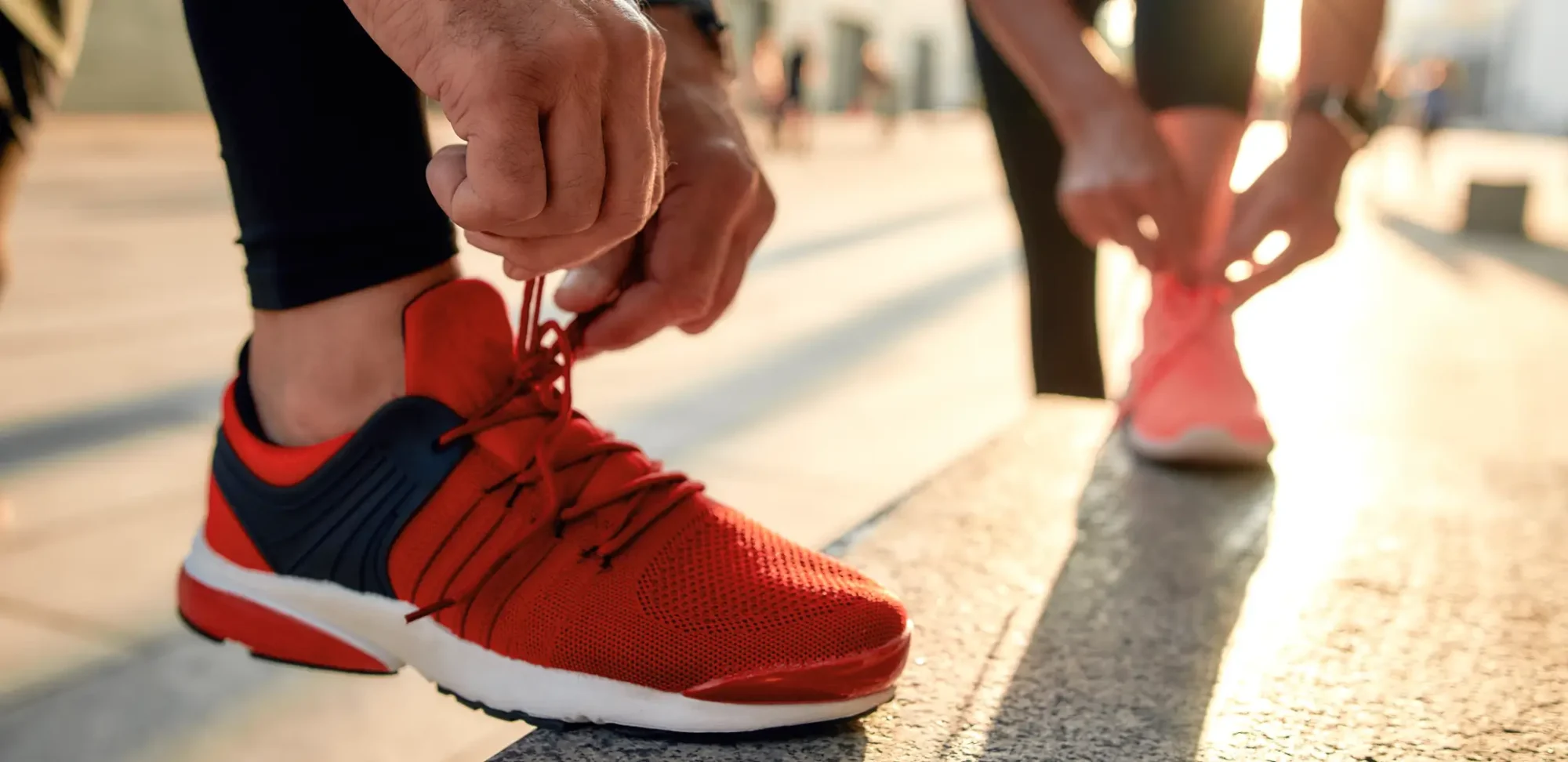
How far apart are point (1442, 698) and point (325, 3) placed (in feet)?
2.79

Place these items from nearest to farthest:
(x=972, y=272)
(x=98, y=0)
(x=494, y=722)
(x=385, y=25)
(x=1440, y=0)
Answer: (x=385, y=25) → (x=494, y=722) → (x=972, y=272) → (x=98, y=0) → (x=1440, y=0)

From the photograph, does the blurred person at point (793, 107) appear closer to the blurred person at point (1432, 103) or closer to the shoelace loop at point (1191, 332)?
the blurred person at point (1432, 103)

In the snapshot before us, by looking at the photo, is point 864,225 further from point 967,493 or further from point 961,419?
point 967,493

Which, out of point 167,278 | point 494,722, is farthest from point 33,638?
point 167,278

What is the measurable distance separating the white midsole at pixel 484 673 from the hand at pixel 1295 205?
2.23 ft

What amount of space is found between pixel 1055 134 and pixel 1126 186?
536 mm

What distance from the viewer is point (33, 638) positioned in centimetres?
114

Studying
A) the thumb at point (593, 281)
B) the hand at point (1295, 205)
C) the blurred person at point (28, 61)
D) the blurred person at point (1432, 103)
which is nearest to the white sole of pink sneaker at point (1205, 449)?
the hand at point (1295, 205)

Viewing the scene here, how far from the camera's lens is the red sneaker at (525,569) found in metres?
0.69

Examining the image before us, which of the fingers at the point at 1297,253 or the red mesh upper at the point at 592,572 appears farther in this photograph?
the fingers at the point at 1297,253

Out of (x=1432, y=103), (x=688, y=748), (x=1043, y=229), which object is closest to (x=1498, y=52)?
(x=1432, y=103)

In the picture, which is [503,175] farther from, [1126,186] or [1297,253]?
[1297,253]

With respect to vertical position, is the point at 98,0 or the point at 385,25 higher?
the point at 385,25

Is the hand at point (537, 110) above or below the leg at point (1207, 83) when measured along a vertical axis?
above
